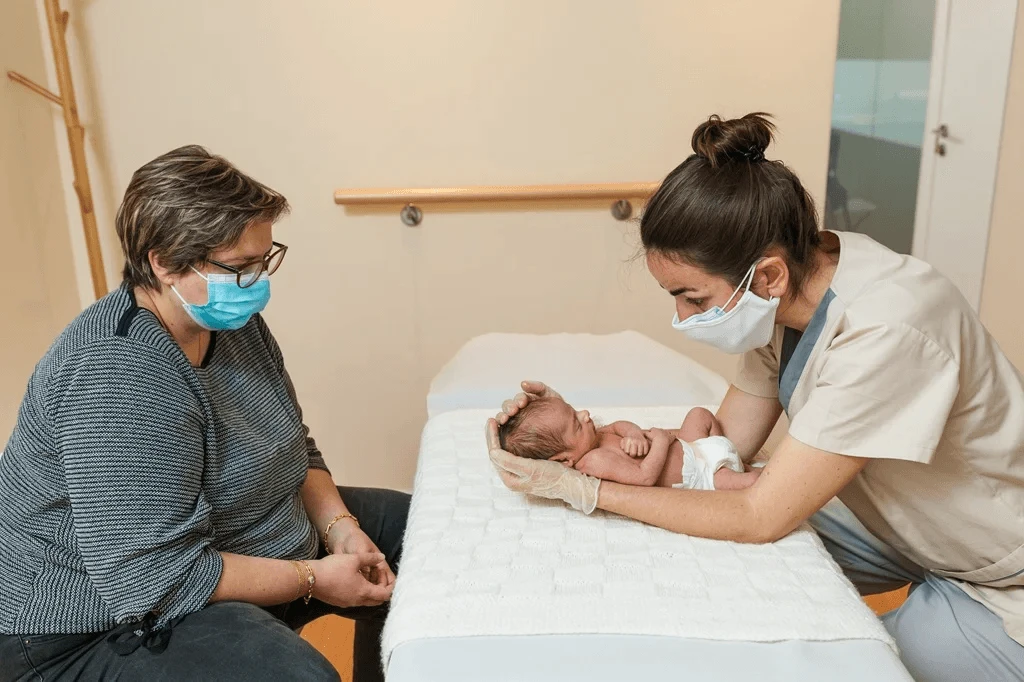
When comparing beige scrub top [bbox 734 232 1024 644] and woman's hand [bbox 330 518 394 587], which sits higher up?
beige scrub top [bbox 734 232 1024 644]

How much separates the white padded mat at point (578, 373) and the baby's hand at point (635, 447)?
1.36 ft

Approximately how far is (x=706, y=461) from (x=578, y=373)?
1.94ft

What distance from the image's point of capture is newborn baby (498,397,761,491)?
136cm

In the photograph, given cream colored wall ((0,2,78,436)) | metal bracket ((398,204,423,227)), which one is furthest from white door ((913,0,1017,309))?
cream colored wall ((0,2,78,436))

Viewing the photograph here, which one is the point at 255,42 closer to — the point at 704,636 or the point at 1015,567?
the point at 704,636

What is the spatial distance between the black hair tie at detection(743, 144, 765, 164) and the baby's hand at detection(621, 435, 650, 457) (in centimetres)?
51

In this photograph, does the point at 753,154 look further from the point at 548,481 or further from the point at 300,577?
the point at 300,577

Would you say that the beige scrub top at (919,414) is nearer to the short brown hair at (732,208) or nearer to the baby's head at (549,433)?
the short brown hair at (732,208)

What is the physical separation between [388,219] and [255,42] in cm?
62

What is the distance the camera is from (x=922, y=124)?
3070 mm

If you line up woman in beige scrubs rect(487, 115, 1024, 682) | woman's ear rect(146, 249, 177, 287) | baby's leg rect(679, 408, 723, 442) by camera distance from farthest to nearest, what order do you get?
baby's leg rect(679, 408, 723, 442), woman's ear rect(146, 249, 177, 287), woman in beige scrubs rect(487, 115, 1024, 682)

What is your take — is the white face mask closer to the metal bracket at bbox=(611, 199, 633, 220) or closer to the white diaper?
the white diaper

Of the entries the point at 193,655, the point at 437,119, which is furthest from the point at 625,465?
the point at 437,119

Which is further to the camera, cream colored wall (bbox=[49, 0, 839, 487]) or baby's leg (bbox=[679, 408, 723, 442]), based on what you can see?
cream colored wall (bbox=[49, 0, 839, 487])
